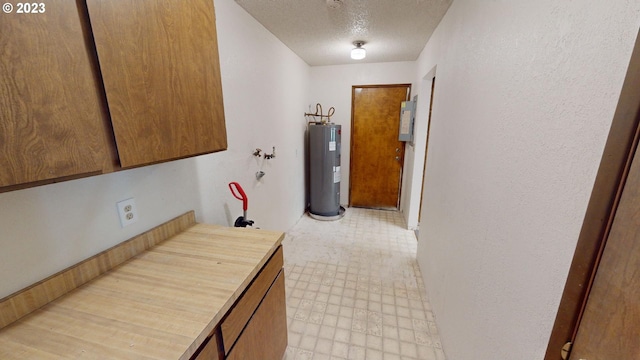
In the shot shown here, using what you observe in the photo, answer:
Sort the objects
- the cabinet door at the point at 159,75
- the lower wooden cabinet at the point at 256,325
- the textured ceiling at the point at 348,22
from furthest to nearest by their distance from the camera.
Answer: the textured ceiling at the point at 348,22 < the lower wooden cabinet at the point at 256,325 < the cabinet door at the point at 159,75

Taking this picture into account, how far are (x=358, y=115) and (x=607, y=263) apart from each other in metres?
3.34

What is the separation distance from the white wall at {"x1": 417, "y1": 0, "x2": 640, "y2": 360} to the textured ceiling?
0.53 metres

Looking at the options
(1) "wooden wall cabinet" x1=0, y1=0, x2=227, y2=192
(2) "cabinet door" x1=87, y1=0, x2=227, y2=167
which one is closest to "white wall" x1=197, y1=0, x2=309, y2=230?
(2) "cabinet door" x1=87, y1=0, x2=227, y2=167

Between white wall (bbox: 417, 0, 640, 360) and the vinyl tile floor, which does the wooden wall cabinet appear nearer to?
white wall (bbox: 417, 0, 640, 360)

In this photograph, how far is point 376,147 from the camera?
3686 millimetres

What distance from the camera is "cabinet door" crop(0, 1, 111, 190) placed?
1.64 ft

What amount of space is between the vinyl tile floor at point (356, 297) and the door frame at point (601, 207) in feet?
3.78

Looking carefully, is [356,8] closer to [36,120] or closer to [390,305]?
[36,120]

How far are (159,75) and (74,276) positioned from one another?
0.78 metres

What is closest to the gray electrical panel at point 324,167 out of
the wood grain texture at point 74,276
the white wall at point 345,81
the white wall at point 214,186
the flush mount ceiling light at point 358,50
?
the white wall at point 214,186

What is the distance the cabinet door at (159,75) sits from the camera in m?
0.68

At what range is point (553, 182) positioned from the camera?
636mm

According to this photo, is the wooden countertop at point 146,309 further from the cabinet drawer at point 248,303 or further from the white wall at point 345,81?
the white wall at point 345,81

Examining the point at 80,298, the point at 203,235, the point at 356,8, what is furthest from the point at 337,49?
the point at 80,298
